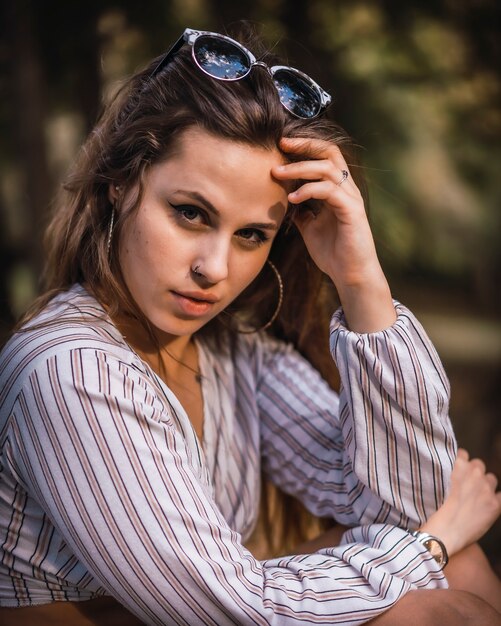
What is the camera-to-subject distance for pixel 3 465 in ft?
6.09

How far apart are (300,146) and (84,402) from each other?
2.81 ft

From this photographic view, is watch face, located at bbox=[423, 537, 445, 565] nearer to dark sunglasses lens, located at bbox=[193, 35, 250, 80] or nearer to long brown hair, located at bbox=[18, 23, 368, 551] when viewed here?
long brown hair, located at bbox=[18, 23, 368, 551]

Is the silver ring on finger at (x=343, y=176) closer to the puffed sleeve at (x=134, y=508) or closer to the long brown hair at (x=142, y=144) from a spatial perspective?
the long brown hair at (x=142, y=144)

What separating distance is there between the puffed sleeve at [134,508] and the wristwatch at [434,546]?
1.02ft

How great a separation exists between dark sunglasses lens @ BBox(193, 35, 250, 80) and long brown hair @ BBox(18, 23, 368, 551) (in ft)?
0.10

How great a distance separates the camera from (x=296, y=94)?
2104 millimetres

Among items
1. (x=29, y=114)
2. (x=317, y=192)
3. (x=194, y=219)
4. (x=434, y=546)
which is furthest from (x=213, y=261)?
(x=29, y=114)

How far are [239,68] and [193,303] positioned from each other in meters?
0.61

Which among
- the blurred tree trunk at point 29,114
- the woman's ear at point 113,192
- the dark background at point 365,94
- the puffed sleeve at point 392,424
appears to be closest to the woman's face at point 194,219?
the woman's ear at point 113,192

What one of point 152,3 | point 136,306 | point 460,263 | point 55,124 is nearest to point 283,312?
point 136,306

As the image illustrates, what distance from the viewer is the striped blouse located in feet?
5.67

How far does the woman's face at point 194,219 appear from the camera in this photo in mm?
1943

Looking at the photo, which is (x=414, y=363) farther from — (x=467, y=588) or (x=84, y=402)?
(x=84, y=402)

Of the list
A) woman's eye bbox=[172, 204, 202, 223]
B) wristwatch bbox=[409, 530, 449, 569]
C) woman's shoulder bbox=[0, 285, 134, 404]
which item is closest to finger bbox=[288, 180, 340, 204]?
woman's eye bbox=[172, 204, 202, 223]
